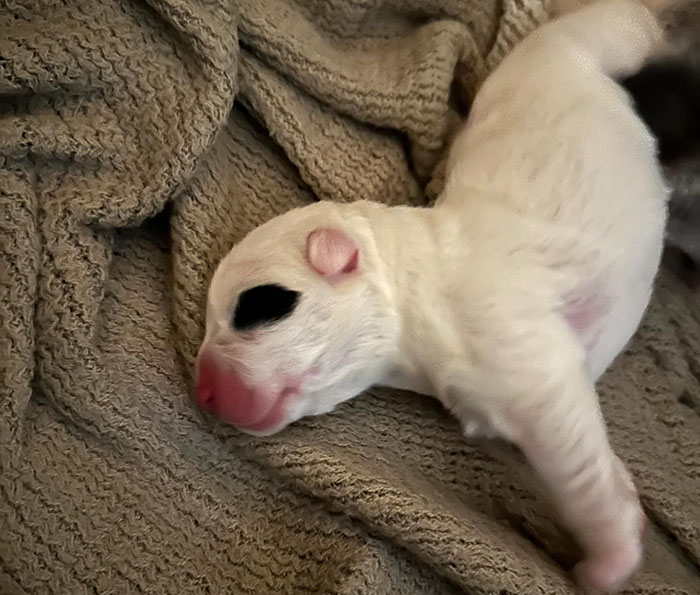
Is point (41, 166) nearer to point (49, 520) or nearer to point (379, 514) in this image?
point (49, 520)

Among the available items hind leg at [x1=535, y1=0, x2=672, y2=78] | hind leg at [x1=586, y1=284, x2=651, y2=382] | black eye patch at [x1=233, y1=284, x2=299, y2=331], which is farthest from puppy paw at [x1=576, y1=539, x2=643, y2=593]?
hind leg at [x1=535, y1=0, x2=672, y2=78]

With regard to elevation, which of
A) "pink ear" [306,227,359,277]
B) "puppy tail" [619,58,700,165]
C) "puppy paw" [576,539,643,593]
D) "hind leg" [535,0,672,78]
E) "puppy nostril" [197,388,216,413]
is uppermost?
"hind leg" [535,0,672,78]

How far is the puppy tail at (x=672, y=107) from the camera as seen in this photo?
100 cm

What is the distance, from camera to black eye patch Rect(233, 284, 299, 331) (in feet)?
2.75

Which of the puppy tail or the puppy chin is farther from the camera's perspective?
the puppy tail

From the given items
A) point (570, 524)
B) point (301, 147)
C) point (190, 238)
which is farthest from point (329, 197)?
point (570, 524)

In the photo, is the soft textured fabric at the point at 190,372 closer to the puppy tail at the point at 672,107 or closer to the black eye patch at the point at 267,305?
the black eye patch at the point at 267,305

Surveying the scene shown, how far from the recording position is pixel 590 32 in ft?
3.35

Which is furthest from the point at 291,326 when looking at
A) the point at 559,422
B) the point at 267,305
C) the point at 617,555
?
the point at 617,555

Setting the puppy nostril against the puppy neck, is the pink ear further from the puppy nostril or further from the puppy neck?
the puppy nostril

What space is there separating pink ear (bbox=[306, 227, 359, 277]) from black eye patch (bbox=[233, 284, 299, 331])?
39 millimetres

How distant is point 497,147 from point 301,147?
0.79 feet

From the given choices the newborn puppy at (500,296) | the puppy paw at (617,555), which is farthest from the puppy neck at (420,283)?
the puppy paw at (617,555)

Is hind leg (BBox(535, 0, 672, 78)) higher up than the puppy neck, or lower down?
higher up
